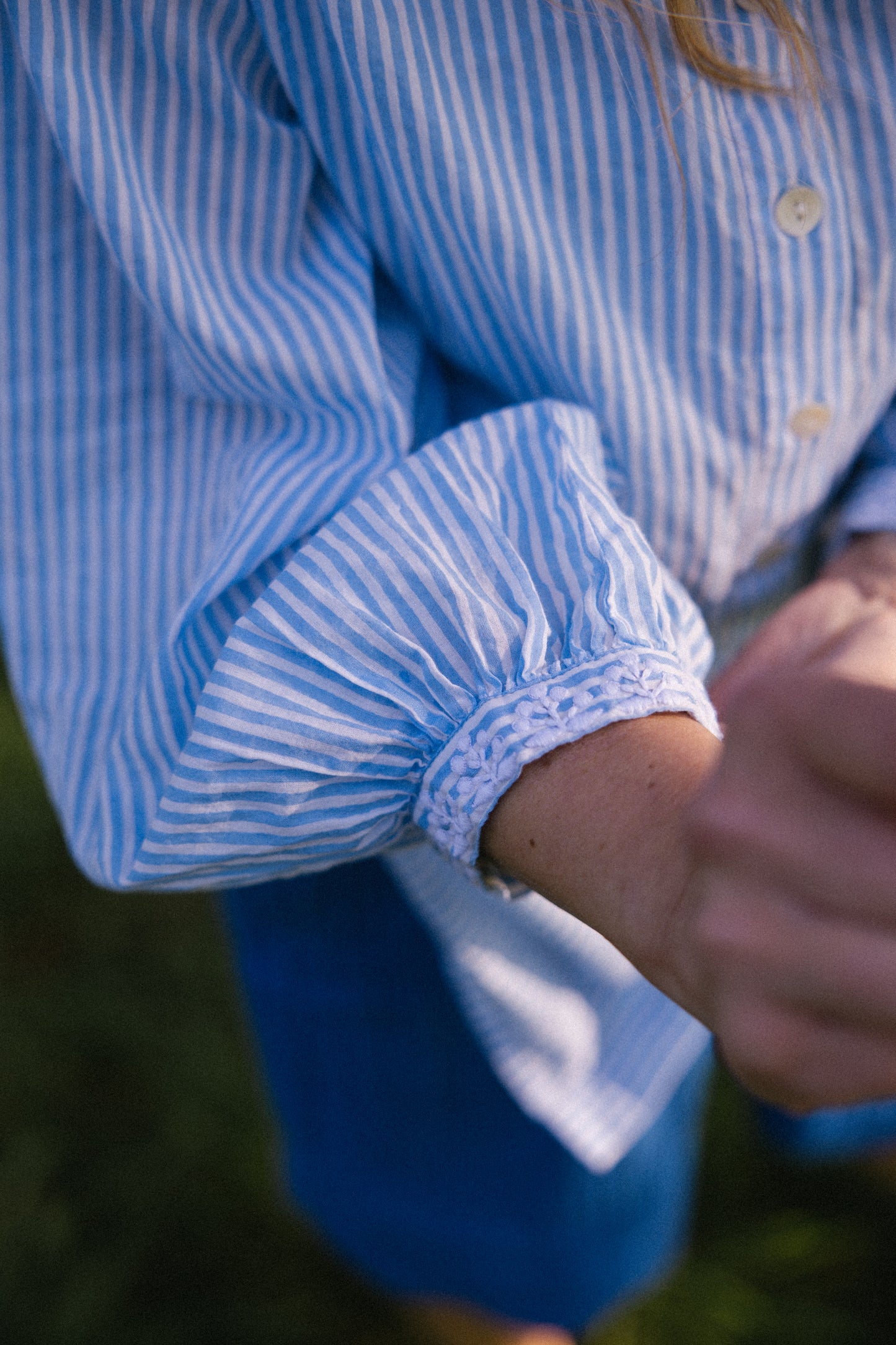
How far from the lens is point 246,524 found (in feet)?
1.54

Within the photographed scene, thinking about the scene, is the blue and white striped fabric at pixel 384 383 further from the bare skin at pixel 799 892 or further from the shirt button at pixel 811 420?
the bare skin at pixel 799 892

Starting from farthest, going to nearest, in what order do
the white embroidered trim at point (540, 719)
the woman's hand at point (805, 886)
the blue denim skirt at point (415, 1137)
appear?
1. the blue denim skirt at point (415, 1137)
2. the white embroidered trim at point (540, 719)
3. the woman's hand at point (805, 886)

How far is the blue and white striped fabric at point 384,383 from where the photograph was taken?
16.9 inches

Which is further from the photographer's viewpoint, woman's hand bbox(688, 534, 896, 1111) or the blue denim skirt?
the blue denim skirt

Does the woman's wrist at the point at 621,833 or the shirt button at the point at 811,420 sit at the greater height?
the shirt button at the point at 811,420

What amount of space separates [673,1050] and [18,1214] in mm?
802

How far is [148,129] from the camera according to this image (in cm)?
48

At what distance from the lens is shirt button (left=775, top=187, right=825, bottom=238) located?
50cm

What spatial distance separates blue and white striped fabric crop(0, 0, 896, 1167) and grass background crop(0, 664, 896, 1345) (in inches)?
31.7

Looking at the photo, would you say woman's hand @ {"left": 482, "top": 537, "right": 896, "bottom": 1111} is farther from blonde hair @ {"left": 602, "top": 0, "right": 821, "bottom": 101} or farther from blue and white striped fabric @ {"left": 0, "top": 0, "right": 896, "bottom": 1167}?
blonde hair @ {"left": 602, "top": 0, "right": 821, "bottom": 101}

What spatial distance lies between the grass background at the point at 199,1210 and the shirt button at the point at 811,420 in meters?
0.93

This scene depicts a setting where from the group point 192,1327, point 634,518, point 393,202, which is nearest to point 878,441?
point 634,518

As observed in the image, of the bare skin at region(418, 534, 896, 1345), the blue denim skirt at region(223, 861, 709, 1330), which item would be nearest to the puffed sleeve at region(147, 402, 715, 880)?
the bare skin at region(418, 534, 896, 1345)

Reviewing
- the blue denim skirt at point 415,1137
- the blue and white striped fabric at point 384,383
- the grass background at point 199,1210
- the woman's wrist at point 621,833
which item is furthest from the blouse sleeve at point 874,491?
the grass background at point 199,1210
